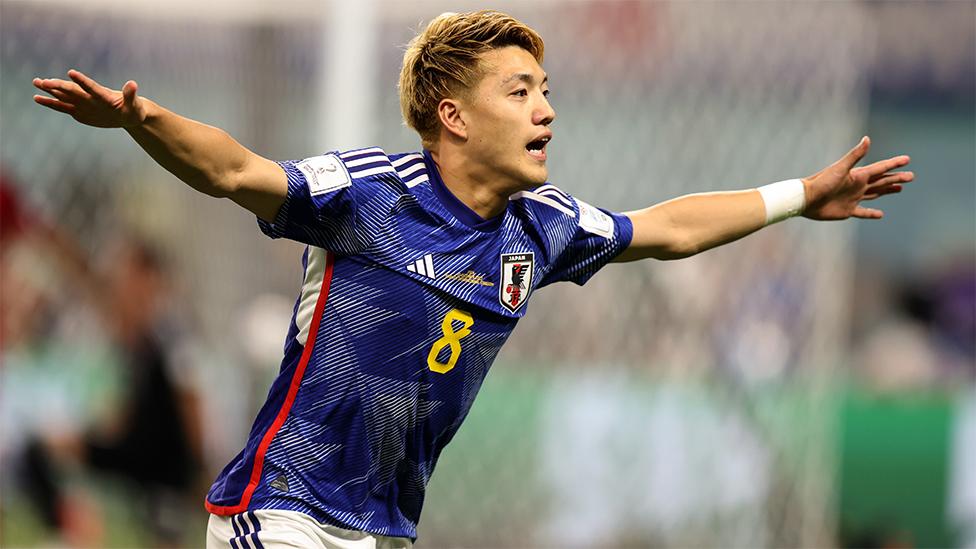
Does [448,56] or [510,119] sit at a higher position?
[448,56]

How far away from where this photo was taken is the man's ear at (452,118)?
416cm

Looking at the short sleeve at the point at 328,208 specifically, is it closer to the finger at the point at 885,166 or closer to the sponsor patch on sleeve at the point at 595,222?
the sponsor patch on sleeve at the point at 595,222

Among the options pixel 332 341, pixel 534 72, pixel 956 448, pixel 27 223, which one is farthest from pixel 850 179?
pixel 27 223

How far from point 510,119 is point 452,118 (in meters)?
0.18

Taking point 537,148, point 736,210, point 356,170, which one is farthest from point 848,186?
point 356,170

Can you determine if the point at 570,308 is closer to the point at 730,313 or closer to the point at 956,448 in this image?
the point at 730,313

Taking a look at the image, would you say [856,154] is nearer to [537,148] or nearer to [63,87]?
[537,148]

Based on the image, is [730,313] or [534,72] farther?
[730,313]

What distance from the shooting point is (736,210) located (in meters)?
4.69

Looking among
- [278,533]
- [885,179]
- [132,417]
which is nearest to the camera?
[278,533]

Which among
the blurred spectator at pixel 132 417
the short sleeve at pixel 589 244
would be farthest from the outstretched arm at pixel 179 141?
the blurred spectator at pixel 132 417

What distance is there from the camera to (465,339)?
403 cm

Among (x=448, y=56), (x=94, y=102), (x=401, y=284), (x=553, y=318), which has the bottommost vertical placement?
(x=401, y=284)

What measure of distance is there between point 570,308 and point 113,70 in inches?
117
